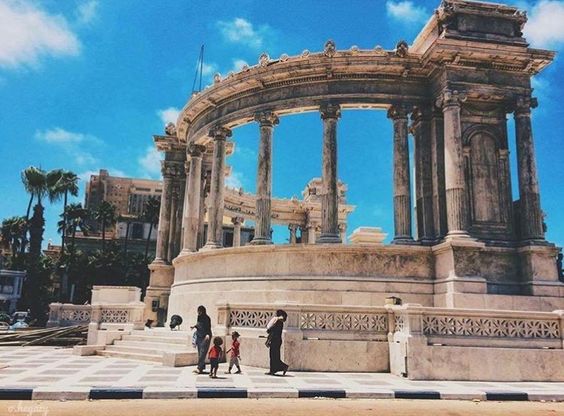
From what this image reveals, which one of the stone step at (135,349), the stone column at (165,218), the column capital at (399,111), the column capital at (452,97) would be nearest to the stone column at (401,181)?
the column capital at (399,111)

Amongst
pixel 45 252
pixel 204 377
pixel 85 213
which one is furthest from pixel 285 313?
pixel 45 252

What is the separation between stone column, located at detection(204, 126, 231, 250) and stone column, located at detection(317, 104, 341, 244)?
5.90m

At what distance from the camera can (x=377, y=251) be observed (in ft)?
70.6

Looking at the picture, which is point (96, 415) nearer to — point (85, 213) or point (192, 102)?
point (192, 102)

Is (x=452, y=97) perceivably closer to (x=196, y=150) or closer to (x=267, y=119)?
(x=267, y=119)

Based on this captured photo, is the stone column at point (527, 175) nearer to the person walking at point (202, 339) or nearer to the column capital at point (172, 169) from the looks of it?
the person walking at point (202, 339)

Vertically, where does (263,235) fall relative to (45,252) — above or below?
below

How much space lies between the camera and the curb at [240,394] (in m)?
11.0

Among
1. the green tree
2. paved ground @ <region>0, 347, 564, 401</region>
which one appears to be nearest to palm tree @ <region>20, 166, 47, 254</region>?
the green tree

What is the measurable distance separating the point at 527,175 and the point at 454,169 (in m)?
3.57

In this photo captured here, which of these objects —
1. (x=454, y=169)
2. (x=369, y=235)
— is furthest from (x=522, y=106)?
(x=369, y=235)

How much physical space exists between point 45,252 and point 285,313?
88.0m

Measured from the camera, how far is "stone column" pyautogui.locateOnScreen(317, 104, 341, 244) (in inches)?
891

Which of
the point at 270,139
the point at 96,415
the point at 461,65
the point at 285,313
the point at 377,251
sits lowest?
the point at 96,415
